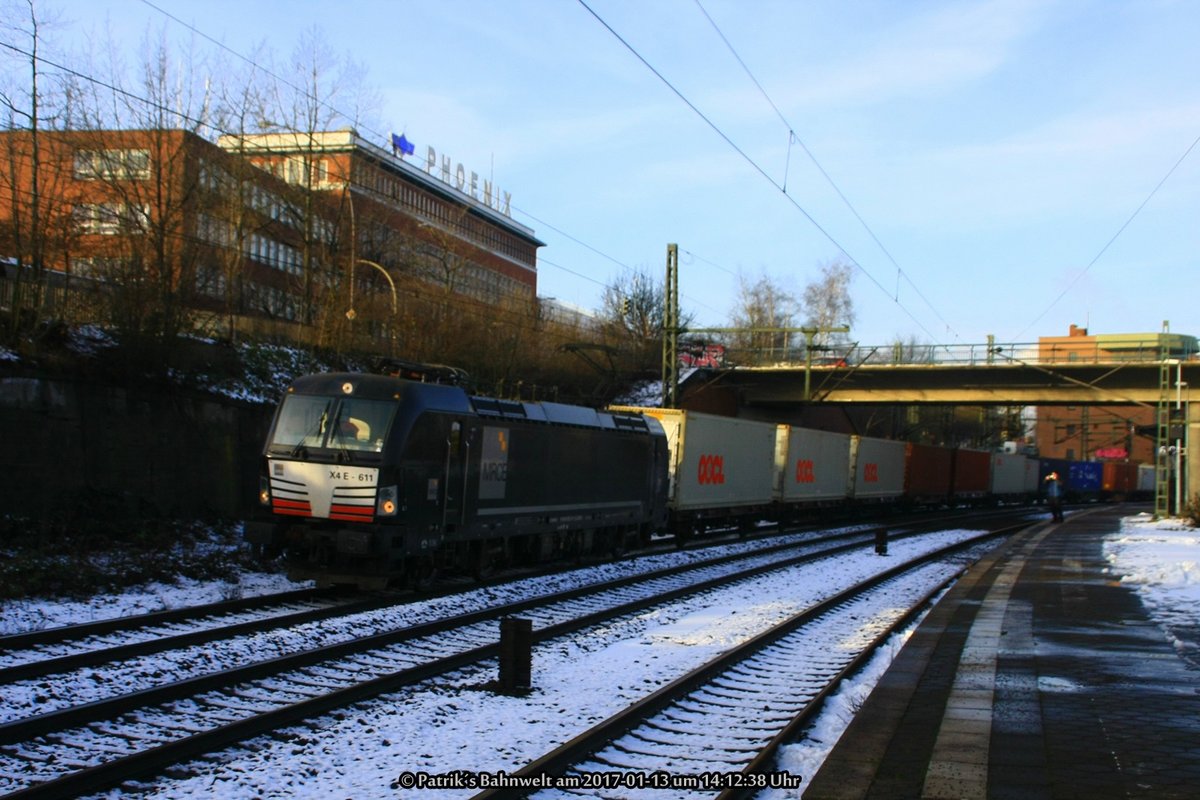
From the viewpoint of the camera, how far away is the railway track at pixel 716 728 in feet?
20.4

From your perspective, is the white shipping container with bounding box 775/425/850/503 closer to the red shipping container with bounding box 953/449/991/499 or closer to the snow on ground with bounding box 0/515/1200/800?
the red shipping container with bounding box 953/449/991/499

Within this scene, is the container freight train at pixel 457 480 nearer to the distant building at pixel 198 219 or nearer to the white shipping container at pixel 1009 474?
the distant building at pixel 198 219

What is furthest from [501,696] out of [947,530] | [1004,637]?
[947,530]

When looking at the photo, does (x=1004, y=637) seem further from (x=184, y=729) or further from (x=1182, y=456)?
(x=1182, y=456)

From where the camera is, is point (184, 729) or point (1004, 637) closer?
point (184, 729)

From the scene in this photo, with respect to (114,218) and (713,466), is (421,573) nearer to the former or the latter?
(713,466)

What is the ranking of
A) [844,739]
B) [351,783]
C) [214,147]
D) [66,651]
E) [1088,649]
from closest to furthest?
[351,783] < [844,739] < [66,651] < [1088,649] < [214,147]

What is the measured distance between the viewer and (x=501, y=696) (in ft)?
28.0

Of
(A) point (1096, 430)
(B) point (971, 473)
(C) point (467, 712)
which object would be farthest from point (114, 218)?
(A) point (1096, 430)

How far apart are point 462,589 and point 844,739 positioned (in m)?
8.46

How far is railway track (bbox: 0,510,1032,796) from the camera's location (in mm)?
6340

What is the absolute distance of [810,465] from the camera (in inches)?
1309

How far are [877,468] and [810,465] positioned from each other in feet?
23.9

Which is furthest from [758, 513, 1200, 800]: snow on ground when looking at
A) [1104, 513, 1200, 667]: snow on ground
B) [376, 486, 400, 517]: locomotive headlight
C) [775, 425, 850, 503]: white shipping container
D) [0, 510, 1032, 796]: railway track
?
[775, 425, 850, 503]: white shipping container
